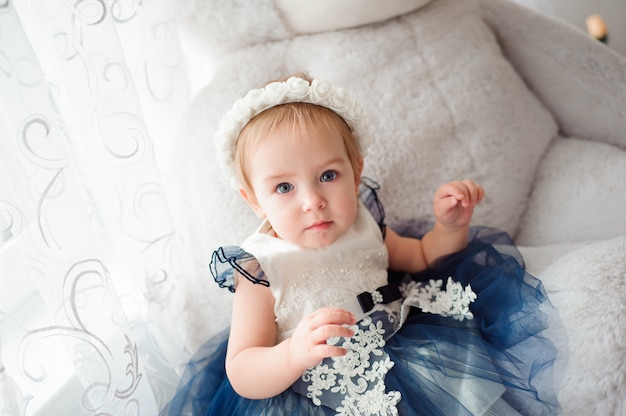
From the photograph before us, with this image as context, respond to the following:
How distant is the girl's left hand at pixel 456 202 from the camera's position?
0.91 metres

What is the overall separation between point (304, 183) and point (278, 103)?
13cm

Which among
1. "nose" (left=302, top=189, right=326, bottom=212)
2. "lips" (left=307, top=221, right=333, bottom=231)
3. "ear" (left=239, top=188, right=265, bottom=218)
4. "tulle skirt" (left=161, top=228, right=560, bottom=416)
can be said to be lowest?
"tulle skirt" (left=161, top=228, right=560, bottom=416)

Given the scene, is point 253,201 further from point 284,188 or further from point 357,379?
point 357,379

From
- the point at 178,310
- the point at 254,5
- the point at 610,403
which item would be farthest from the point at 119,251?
the point at 610,403

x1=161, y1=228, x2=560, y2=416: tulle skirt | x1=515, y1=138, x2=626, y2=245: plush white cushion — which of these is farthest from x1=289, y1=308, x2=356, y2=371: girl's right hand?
x1=515, y1=138, x2=626, y2=245: plush white cushion

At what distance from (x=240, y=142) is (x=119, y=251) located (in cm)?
27

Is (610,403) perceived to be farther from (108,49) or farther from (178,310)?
(108,49)

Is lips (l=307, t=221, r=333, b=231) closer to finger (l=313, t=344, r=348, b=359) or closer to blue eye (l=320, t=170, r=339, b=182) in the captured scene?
blue eye (l=320, t=170, r=339, b=182)

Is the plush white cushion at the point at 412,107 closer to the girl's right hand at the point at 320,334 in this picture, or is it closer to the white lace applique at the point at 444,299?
the white lace applique at the point at 444,299

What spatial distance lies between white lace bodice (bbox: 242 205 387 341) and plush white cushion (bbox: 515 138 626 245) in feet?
1.32

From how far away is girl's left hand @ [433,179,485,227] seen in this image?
0.91 metres

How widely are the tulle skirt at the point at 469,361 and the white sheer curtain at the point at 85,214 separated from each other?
4.2 inches

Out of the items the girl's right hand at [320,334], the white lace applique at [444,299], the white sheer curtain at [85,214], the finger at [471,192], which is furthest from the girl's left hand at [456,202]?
the white sheer curtain at [85,214]

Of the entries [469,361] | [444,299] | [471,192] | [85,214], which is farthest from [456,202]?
[85,214]
